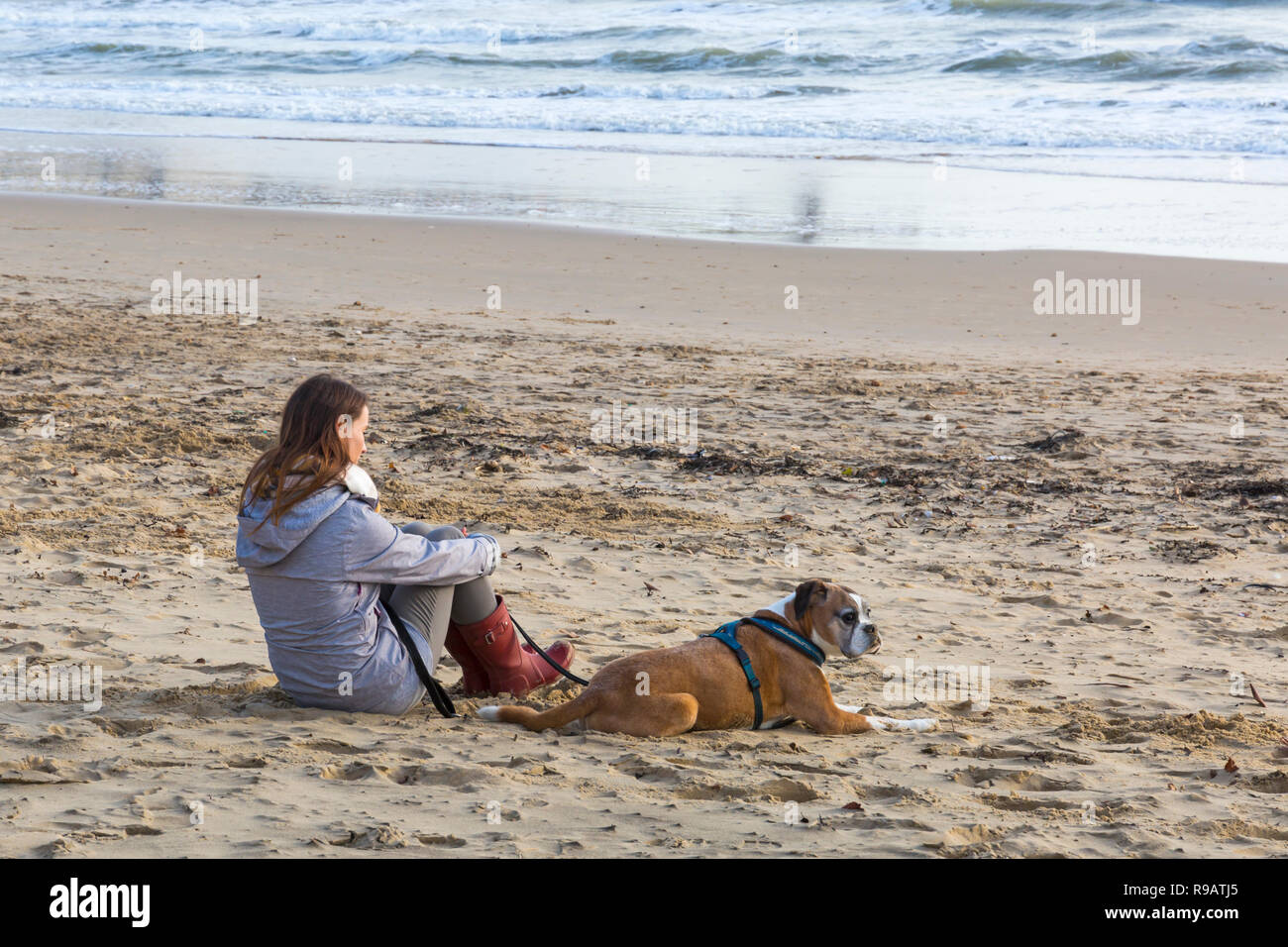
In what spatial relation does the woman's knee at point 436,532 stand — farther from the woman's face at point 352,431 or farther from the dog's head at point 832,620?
the dog's head at point 832,620

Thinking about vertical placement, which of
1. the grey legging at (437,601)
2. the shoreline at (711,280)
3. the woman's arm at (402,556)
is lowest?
the grey legging at (437,601)

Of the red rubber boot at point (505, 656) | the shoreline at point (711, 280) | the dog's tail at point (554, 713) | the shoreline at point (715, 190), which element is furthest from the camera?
the shoreline at point (715, 190)

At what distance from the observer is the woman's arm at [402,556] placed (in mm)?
4070

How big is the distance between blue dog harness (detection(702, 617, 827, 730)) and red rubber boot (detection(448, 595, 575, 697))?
0.67m

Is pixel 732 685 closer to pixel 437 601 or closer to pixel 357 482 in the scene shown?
pixel 437 601

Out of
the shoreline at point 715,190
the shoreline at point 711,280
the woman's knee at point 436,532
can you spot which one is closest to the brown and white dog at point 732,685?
the woman's knee at point 436,532

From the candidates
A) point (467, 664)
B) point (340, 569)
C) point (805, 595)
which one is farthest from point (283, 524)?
point (805, 595)

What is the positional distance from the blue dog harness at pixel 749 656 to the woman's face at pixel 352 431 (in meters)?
1.40

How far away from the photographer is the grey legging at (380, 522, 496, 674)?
14.4ft

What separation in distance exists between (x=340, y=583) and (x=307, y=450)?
17.8 inches

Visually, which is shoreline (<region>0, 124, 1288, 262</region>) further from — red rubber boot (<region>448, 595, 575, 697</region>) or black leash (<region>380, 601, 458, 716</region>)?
black leash (<region>380, 601, 458, 716</region>)

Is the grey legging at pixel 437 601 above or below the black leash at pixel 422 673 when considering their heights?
above
